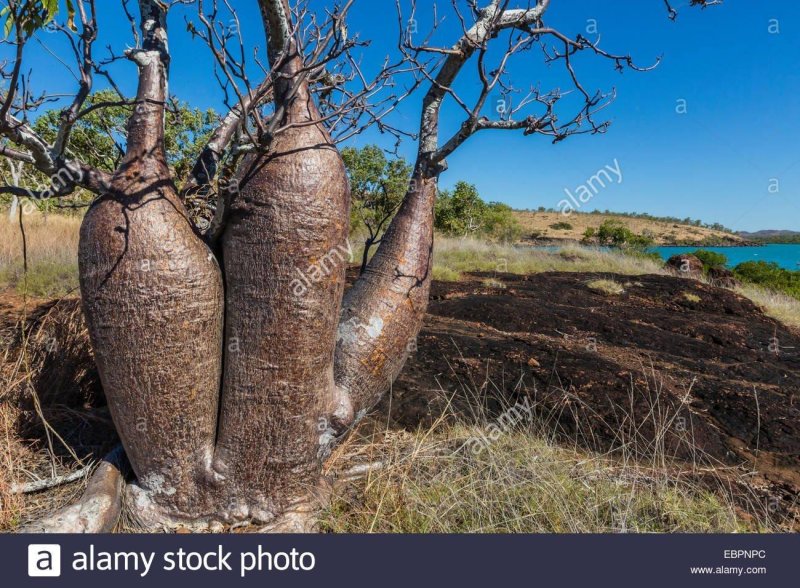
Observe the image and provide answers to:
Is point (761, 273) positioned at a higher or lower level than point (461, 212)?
lower

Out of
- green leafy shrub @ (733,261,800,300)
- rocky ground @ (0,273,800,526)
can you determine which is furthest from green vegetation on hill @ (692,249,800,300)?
rocky ground @ (0,273,800,526)

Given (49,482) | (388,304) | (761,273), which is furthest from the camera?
(761,273)

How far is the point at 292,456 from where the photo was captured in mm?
2285

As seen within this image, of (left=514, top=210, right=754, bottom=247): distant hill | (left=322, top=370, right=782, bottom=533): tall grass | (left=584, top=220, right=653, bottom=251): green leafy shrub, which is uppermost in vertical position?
(left=514, top=210, right=754, bottom=247): distant hill

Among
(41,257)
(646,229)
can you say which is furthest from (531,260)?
(646,229)

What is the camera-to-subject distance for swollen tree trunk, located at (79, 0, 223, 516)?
1.97 metres

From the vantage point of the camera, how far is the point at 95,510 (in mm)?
2051

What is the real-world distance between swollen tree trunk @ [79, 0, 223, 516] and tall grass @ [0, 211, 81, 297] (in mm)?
4955

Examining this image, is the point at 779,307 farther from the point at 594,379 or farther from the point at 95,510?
the point at 95,510

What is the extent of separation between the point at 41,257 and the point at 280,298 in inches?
389

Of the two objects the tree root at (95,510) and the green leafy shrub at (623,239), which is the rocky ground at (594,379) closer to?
the tree root at (95,510)

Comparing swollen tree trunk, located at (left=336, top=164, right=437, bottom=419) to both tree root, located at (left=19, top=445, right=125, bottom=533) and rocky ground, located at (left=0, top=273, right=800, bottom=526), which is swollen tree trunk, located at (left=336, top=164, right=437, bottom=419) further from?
tree root, located at (left=19, top=445, right=125, bottom=533)
